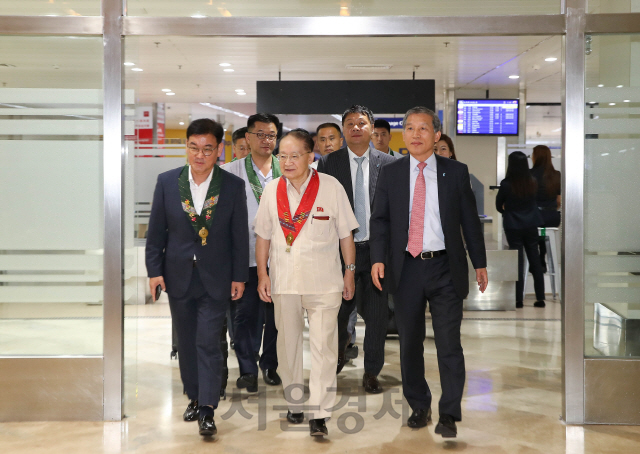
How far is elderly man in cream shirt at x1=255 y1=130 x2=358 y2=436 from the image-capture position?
3398 millimetres

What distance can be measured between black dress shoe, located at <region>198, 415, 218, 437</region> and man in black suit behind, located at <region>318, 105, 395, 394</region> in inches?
43.4

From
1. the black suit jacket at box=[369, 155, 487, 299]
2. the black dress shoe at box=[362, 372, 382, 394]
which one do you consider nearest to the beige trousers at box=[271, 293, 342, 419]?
the black suit jacket at box=[369, 155, 487, 299]

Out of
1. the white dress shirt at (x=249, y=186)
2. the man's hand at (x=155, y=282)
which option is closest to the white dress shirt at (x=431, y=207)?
the white dress shirt at (x=249, y=186)

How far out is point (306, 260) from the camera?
3.38 metres

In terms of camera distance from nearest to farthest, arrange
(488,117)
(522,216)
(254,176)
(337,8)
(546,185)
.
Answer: (337,8) < (254,176) < (522,216) < (546,185) < (488,117)

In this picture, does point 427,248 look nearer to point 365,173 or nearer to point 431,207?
point 431,207

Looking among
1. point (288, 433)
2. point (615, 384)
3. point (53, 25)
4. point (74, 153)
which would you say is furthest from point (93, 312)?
point (615, 384)

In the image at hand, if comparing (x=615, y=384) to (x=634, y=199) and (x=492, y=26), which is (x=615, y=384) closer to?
(x=634, y=199)

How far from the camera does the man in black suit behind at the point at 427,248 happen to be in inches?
135

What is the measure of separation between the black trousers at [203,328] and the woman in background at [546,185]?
5654 millimetres

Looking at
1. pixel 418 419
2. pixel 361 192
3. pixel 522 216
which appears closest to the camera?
pixel 418 419

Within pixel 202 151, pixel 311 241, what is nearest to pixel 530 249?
pixel 311 241

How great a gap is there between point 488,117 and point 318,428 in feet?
28.8

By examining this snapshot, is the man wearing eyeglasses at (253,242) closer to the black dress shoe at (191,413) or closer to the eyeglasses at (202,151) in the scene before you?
the black dress shoe at (191,413)
